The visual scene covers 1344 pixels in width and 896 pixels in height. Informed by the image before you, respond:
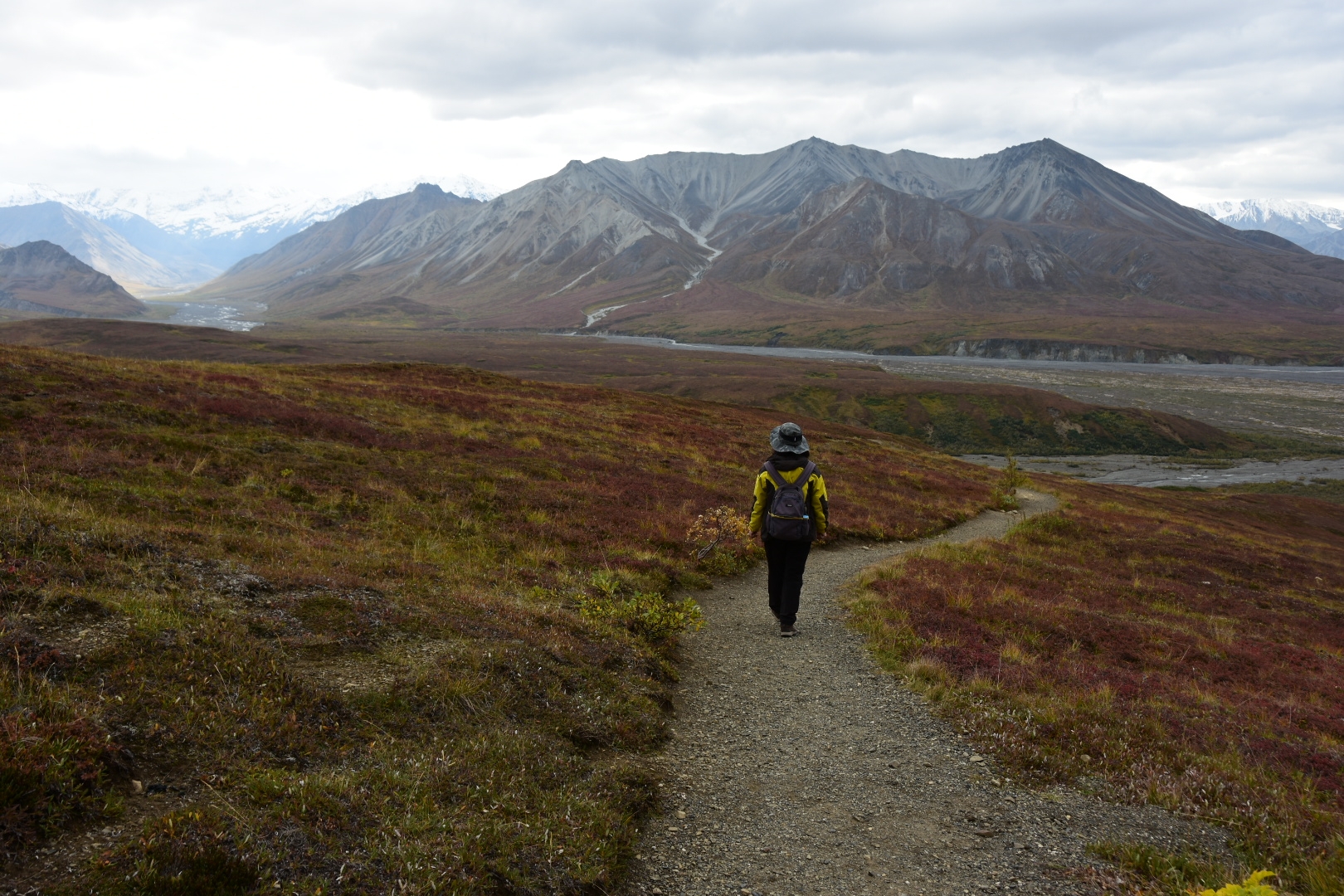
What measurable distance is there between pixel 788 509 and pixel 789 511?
0.11 feet

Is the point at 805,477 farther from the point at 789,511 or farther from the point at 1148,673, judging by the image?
the point at 1148,673

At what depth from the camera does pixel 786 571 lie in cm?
1376

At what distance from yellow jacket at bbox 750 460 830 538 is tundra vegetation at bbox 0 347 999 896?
94.0 inches

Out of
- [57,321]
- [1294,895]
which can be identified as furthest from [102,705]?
[57,321]

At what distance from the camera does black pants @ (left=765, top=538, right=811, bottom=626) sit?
13.6m

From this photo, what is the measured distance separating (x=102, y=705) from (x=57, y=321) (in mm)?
185029

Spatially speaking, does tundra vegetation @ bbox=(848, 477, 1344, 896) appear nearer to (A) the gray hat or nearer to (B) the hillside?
(A) the gray hat

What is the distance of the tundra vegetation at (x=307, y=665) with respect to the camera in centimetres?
520

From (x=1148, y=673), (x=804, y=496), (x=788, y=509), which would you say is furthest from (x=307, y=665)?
(x=1148, y=673)

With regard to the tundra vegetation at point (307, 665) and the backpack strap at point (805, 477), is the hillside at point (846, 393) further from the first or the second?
the backpack strap at point (805, 477)

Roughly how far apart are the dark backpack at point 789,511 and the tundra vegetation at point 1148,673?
2683mm

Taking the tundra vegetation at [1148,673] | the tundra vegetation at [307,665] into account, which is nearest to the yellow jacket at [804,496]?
the tundra vegetation at [307,665]

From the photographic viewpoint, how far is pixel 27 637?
21.7 ft

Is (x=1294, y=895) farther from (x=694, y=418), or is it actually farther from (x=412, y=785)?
→ (x=694, y=418)
